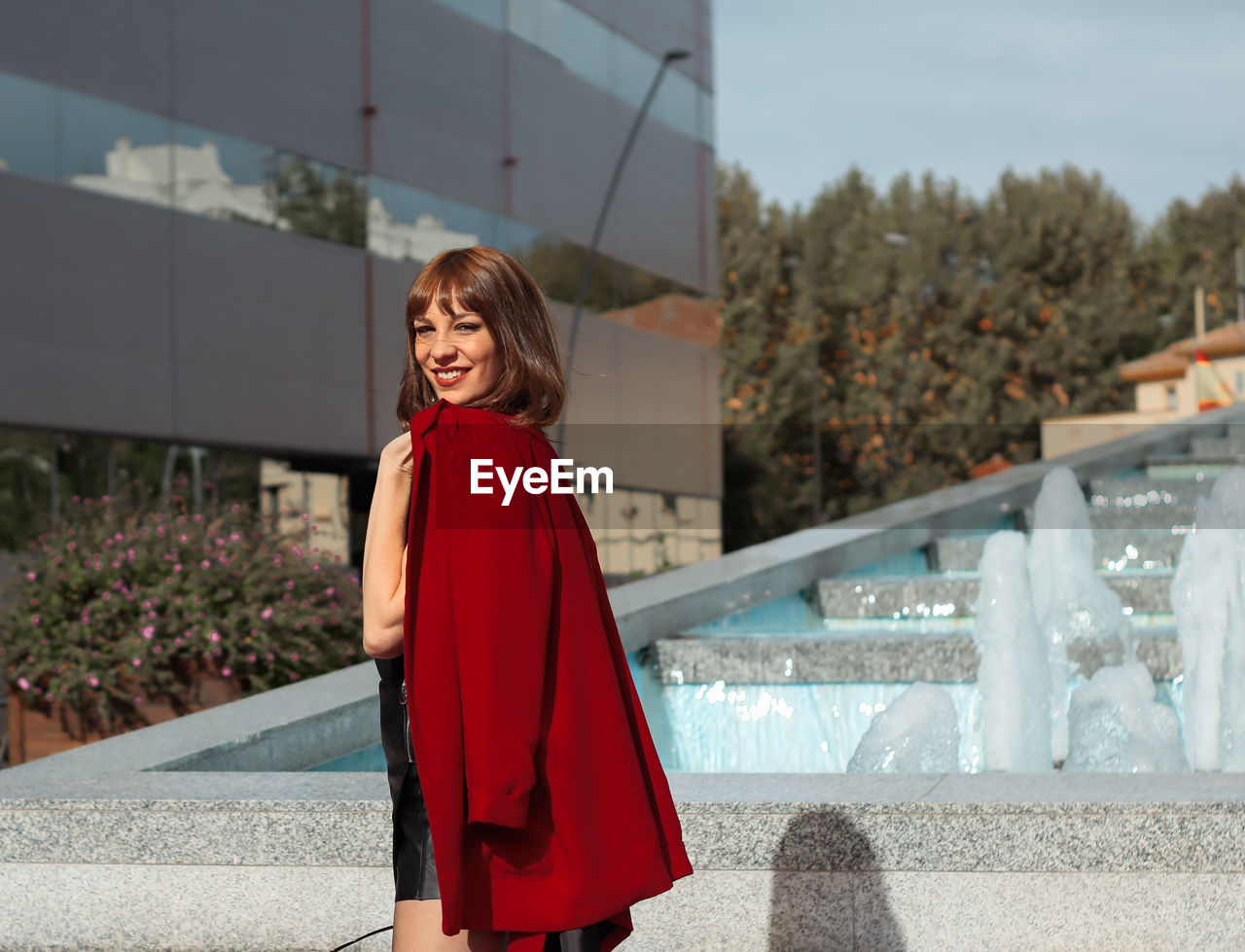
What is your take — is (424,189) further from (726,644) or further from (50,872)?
(50,872)

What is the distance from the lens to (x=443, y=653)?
1935mm

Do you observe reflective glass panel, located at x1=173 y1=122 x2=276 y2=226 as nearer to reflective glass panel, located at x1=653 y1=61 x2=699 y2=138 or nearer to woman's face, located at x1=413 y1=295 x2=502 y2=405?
reflective glass panel, located at x1=653 y1=61 x2=699 y2=138

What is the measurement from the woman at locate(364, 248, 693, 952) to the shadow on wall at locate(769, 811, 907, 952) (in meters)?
1.29

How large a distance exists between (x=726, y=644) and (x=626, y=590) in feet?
3.66

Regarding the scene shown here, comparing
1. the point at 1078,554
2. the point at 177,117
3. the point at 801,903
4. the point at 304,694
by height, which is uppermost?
the point at 177,117

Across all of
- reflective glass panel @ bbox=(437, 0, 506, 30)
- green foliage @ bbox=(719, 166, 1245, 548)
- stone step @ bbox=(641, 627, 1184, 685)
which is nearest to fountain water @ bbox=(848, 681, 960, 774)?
stone step @ bbox=(641, 627, 1184, 685)

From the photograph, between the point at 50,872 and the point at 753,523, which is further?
the point at 753,523

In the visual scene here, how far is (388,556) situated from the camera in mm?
2057

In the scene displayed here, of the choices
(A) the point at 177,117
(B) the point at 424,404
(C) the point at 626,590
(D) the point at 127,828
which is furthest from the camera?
(A) the point at 177,117

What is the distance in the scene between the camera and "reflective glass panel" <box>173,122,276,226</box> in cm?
1892

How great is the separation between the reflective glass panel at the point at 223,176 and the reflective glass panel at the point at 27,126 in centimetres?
190

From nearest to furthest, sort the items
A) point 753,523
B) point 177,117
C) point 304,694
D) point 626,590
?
point 304,694 < point 626,590 < point 177,117 < point 753,523

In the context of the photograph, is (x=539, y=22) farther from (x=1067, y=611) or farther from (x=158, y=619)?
(x=1067, y=611)

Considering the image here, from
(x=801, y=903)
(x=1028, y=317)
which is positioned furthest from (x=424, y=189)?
(x=1028, y=317)
